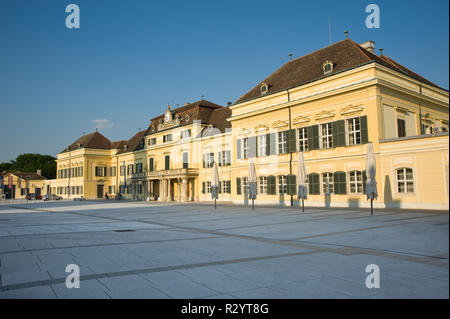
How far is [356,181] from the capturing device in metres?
24.6

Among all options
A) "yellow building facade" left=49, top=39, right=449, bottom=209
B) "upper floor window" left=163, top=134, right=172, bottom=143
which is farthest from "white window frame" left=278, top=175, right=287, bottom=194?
"upper floor window" left=163, top=134, right=172, bottom=143

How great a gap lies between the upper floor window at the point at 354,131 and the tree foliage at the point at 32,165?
111 meters

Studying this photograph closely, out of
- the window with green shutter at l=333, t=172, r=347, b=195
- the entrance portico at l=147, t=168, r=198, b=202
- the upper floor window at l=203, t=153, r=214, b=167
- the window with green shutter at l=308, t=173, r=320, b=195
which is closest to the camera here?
the window with green shutter at l=333, t=172, r=347, b=195

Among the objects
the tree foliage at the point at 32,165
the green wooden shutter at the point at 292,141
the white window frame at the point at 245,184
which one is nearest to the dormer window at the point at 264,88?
the green wooden shutter at the point at 292,141

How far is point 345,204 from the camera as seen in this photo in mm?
24891

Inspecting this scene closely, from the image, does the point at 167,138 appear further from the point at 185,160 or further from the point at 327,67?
the point at 327,67

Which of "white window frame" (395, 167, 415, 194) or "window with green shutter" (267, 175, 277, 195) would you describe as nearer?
"white window frame" (395, 167, 415, 194)

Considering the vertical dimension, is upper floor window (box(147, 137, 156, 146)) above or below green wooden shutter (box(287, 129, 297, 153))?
above

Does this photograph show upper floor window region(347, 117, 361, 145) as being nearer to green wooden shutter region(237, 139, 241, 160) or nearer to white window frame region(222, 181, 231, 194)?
green wooden shutter region(237, 139, 241, 160)

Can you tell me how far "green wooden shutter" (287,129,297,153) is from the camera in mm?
29091

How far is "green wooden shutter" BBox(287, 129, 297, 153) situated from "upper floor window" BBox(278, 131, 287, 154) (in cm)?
67

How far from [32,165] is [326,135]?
113 m
